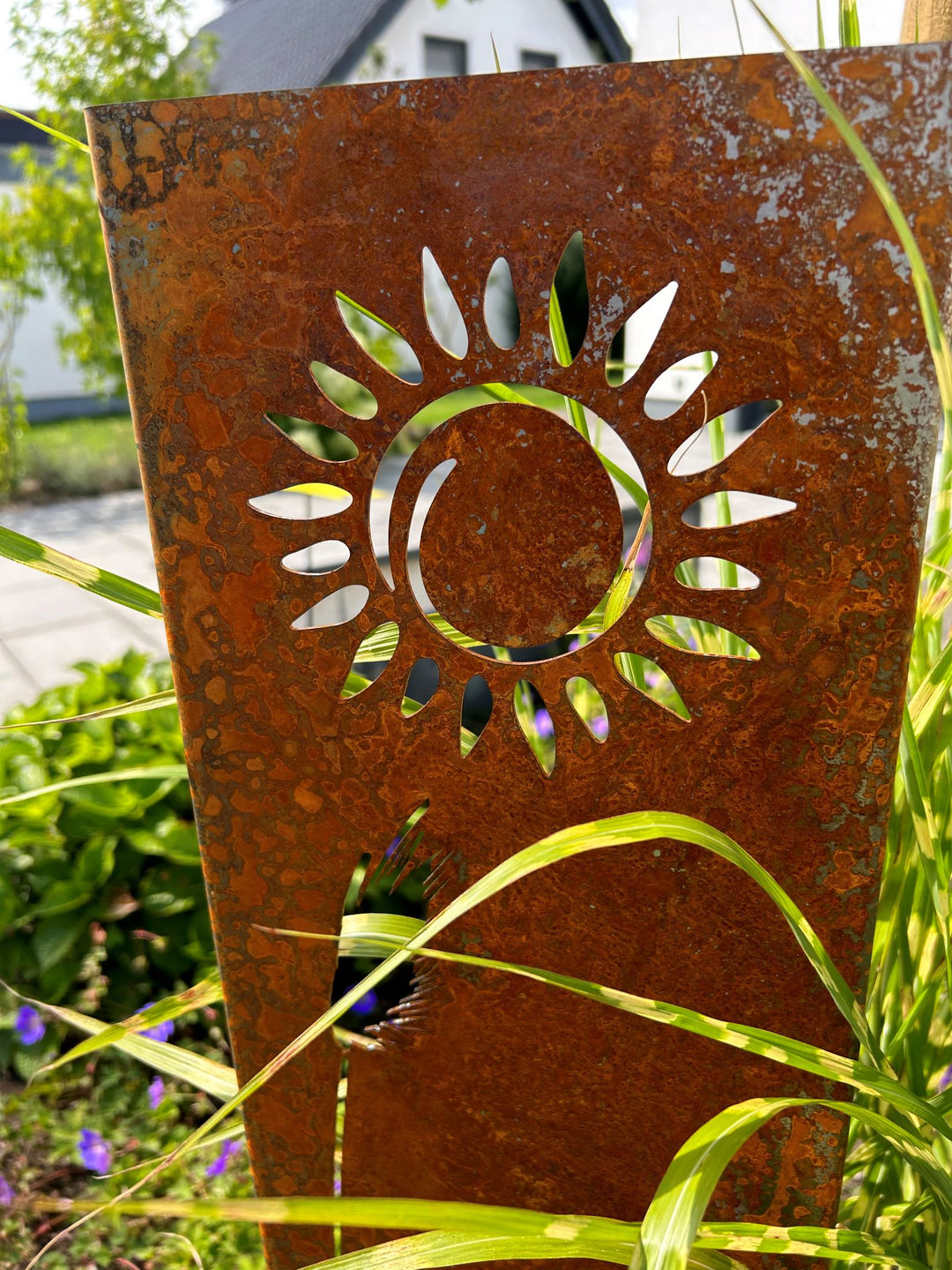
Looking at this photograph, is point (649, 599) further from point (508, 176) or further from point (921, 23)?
point (921, 23)

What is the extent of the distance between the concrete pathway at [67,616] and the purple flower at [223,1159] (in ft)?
5.57

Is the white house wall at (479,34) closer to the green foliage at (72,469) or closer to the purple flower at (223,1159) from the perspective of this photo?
the green foliage at (72,469)

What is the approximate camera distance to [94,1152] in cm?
129

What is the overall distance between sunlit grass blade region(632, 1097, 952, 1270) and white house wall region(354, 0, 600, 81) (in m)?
10.7

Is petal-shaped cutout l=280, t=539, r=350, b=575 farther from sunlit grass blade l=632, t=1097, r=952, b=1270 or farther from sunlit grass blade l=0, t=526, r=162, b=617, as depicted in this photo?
sunlit grass blade l=632, t=1097, r=952, b=1270

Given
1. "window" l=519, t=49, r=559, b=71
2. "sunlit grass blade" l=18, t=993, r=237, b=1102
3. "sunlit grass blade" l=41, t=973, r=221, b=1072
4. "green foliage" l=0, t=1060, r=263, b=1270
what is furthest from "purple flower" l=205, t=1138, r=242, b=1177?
"window" l=519, t=49, r=559, b=71

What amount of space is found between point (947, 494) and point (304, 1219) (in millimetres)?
747

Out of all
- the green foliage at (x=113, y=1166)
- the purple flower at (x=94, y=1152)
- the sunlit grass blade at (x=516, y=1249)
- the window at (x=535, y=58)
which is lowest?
the green foliage at (x=113, y=1166)

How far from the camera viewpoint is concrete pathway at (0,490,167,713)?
338cm

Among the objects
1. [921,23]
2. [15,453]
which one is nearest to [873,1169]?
[921,23]

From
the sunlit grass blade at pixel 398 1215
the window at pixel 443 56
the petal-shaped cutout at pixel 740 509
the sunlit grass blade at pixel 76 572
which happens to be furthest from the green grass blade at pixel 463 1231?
the window at pixel 443 56

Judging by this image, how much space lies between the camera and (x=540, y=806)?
0.69 metres

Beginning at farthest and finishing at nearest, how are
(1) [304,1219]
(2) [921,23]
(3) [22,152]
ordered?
(3) [22,152] → (2) [921,23] → (1) [304,1219]

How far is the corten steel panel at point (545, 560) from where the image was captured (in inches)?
22.1
